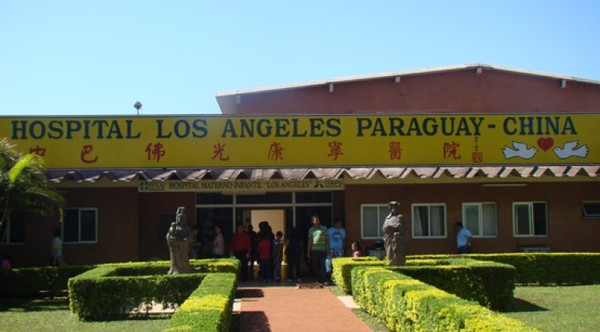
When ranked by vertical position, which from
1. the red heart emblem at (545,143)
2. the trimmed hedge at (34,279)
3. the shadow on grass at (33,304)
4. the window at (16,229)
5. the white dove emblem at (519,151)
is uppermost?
the red heart emblem at (545,143)

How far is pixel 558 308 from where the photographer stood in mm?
12461

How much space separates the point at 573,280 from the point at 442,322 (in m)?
10.8

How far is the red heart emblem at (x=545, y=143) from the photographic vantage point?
20234 mm

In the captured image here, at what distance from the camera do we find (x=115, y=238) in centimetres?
1919

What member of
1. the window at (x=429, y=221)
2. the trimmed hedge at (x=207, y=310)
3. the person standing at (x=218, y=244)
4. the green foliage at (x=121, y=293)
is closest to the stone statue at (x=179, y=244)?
the green foliage at (x=121, y=293)

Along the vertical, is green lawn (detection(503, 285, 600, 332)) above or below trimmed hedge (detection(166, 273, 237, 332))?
below

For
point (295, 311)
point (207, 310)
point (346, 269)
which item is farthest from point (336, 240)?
point (207, 310)

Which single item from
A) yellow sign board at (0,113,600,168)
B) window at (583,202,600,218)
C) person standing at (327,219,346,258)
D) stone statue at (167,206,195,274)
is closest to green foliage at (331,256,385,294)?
person standing at (327,219,346,258)

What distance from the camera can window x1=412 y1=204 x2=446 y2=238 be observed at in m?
20.0

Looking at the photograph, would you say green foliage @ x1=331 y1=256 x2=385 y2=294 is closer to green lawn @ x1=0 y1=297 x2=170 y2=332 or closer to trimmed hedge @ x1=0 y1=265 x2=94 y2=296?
green lawn @ x1=0 y1=297 x2=170 y2=332

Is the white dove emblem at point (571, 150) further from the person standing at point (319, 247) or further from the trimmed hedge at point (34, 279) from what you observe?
the trimmed hedge at point (34, 279)

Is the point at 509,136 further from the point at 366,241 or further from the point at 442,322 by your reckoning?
the point at 442,322

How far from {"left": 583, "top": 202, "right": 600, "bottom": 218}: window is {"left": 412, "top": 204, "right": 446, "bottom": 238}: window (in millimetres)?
4279

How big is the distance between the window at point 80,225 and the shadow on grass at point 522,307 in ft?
38.7
